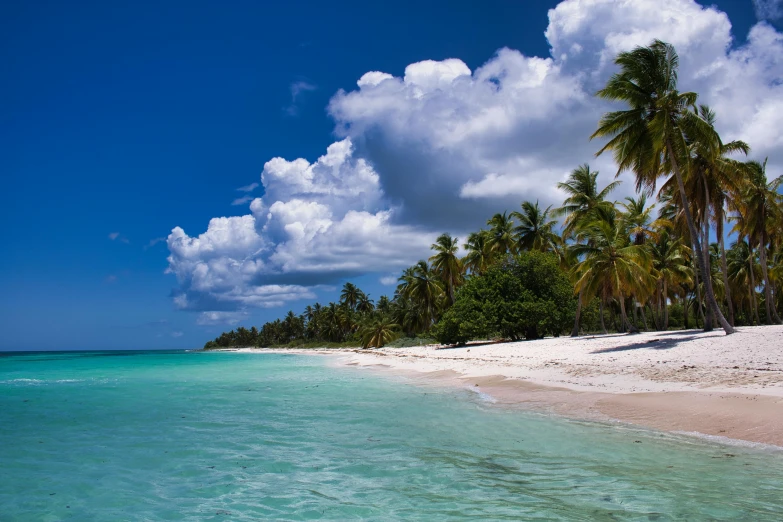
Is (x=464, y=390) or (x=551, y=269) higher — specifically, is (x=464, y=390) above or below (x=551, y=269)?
below

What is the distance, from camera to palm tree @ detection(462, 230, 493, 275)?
51.1 meters

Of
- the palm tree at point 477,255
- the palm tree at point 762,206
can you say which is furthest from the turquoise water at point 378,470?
the palm tree at point 477,255

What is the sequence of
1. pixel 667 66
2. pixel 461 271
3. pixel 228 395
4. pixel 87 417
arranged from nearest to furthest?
pixel 87 417 → pixel 228 395 → pixel 667 66 → pixel 461 271

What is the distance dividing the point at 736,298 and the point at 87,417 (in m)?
58.6

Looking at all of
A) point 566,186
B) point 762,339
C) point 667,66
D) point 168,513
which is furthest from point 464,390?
point 566,186

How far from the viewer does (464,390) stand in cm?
1516

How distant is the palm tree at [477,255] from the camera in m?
51.1

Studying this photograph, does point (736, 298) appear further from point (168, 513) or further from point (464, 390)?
point (168, 513)

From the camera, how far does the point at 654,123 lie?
2003cm

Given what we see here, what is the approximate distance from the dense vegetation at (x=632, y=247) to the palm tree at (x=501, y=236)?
0.38 ft

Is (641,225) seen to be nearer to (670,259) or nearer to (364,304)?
(670,259)

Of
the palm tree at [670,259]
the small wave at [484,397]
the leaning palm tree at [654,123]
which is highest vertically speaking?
the leaning palm tree at [654,123]

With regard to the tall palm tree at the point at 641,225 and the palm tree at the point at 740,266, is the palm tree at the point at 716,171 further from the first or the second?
the palm tree at the point at 740,266

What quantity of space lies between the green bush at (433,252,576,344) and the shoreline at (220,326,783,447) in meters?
11.6
